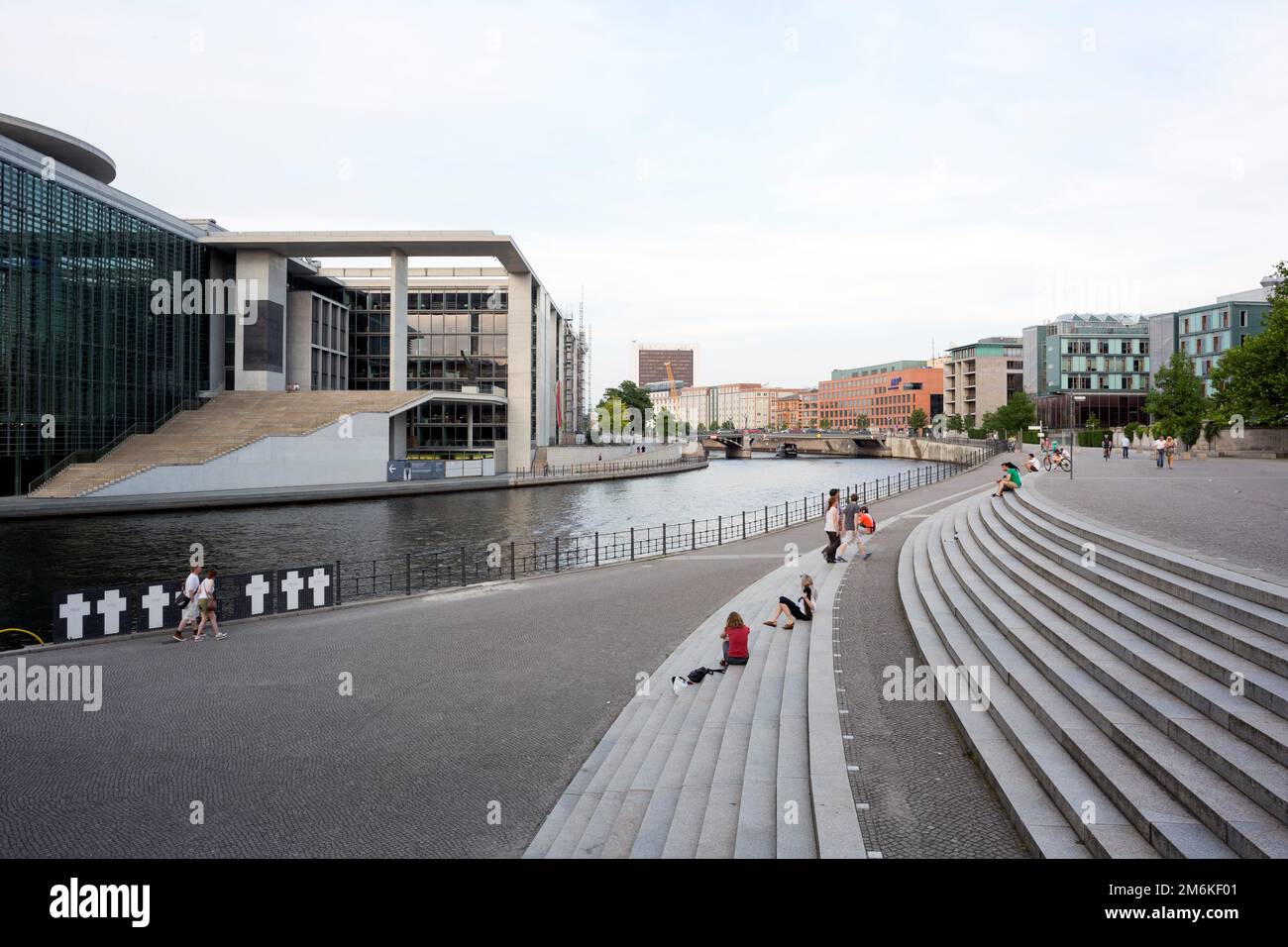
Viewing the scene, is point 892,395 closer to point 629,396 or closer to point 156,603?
point 629,396

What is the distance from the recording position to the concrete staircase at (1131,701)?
17.2 ft

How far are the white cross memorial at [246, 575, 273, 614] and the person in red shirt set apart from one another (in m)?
10.3

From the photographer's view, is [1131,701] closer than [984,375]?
Yes

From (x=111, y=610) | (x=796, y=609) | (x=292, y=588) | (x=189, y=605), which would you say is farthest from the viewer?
(x=292, y=588)

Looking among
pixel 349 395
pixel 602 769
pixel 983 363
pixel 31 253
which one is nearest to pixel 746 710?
pixel 602 769

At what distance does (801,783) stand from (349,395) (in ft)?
188

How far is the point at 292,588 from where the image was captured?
16.6 m

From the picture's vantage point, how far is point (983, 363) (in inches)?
5167

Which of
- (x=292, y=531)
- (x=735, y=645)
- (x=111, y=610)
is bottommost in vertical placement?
(x=292, y=531)

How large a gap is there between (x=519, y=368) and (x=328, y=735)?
6414 centimetres

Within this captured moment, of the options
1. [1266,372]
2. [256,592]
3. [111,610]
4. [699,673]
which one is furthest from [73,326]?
[1266,372]

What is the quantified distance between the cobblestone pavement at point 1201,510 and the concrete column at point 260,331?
5608cm
